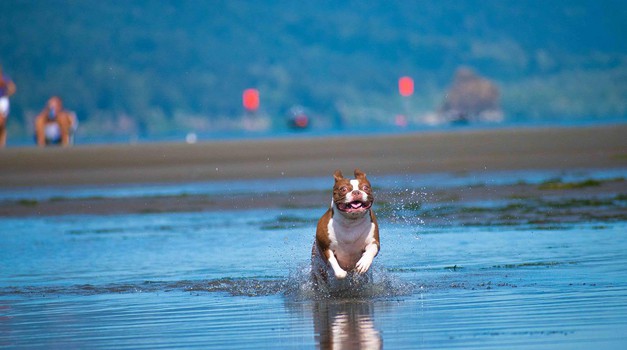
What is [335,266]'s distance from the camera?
12938mm

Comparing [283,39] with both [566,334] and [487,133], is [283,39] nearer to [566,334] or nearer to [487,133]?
[487,133]

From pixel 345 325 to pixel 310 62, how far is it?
148431 mm

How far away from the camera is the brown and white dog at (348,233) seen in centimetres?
1285

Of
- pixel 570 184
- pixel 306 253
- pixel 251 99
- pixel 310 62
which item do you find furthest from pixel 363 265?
pixel 310 62

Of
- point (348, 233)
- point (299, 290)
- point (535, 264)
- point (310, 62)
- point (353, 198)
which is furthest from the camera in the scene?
point (310, 62)

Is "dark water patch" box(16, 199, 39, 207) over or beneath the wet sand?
beneath

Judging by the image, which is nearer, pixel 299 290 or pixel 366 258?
pixel 366 258

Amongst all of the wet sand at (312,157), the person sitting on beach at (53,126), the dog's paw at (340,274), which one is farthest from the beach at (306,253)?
the person sitting on beach at (53,126)

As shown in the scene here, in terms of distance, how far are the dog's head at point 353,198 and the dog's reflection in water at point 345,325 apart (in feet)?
2.79

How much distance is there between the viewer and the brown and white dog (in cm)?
1285

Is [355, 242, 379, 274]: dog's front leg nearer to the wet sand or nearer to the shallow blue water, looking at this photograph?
the shallow blue water

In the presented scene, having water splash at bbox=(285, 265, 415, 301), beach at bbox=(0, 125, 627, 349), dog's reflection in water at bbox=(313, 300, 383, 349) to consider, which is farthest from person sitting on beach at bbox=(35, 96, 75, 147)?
dog's reflection in water at bbox=(313, 300, 383, 349)

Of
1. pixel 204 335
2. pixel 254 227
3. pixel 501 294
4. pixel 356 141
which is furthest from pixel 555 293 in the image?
pixel 356 141

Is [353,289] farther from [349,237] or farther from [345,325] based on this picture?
[345,325]
